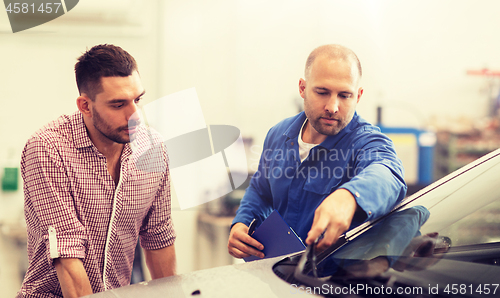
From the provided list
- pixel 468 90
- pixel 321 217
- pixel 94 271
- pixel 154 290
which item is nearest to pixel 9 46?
A: pixel 94 271

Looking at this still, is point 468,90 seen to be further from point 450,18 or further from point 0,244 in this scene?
point 0,244

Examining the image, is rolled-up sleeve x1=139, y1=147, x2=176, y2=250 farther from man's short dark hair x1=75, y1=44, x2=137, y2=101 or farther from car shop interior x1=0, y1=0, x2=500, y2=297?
car shop interior x1=0, y1=0, x2=500, y2=297

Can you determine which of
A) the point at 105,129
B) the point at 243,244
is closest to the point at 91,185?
the point at 105,129

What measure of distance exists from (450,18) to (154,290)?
9.60 ft

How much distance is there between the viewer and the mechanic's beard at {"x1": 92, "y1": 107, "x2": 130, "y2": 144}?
119 cm

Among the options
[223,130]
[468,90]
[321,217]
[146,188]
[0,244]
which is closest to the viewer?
[321,217]

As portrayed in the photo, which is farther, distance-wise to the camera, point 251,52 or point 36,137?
point 251,52

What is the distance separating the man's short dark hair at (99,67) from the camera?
117 cm

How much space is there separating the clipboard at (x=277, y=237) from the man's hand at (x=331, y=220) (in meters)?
0.20

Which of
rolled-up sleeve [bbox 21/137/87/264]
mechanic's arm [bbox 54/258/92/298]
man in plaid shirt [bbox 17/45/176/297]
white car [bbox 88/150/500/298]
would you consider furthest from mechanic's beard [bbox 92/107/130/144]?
white car [bbox 88/150/500/298]

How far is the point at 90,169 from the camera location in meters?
1.18


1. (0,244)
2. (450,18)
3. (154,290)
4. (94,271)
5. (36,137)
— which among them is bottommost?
(0,244)

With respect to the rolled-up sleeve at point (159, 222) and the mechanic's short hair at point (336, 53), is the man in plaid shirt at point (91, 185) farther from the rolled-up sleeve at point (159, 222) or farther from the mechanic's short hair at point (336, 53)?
the mechanic's short hair at point (336, 53)

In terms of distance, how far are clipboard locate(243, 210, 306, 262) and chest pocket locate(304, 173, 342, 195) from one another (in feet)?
0.41
